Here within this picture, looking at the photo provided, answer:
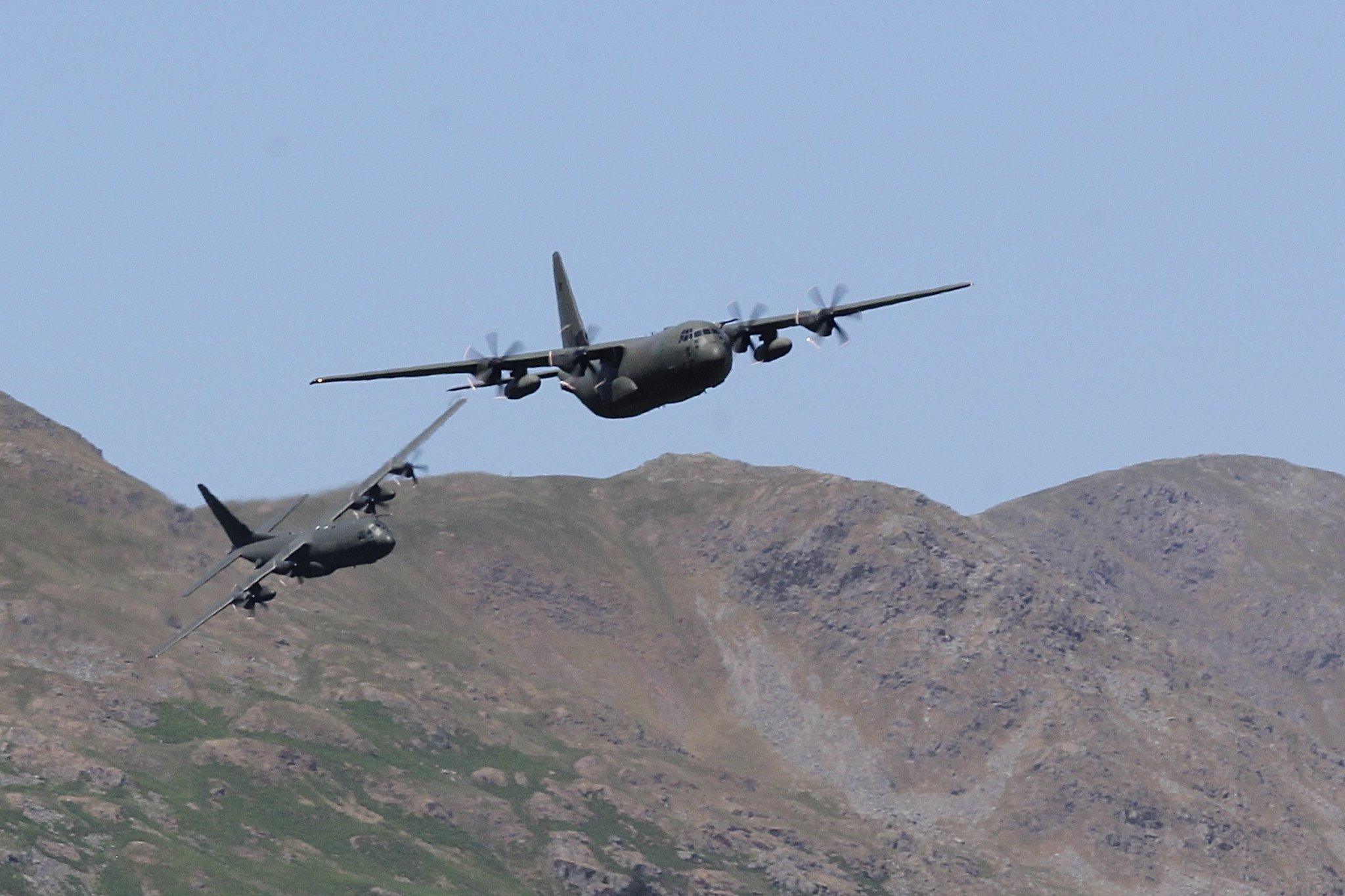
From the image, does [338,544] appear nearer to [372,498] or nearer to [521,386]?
[372,498]

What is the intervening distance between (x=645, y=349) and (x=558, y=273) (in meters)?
28.5

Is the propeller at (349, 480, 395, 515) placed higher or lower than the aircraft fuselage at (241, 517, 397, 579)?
higher

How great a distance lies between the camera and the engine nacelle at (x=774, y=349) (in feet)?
395

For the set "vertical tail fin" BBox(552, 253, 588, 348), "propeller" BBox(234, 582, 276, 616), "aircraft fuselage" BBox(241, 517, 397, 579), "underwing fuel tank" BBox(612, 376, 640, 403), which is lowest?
"propeller" BBox(234, 582, 276, 616)

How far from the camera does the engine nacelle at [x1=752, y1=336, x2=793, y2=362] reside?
120250 millimetres

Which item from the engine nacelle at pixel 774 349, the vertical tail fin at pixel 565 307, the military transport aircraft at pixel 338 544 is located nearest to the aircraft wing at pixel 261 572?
the military transport aircraft at pixel 338 544

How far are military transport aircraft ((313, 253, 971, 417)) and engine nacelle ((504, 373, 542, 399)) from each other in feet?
0.13

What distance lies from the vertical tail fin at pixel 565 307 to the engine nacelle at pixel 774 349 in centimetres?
1811

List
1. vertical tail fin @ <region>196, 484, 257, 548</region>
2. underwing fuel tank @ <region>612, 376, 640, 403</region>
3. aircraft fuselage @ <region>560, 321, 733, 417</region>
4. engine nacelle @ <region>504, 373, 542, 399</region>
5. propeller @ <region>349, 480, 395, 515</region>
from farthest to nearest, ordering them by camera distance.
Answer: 1. vertical tail fin @ <region>196, 484, 257, 548</region>
2. propeller @ <region>349, 480, 395, 515</region>
3. engine nacelle @ <region>504, 373, 542, 399</region>
4. underwing fuel tank @ <region>612, 376, 640, 403</region>
5. aircraft fuselage @ <region>560, 321, 733, 417</region>

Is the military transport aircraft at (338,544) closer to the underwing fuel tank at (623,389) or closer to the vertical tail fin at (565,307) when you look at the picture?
the vertical tail fin at (565,307)

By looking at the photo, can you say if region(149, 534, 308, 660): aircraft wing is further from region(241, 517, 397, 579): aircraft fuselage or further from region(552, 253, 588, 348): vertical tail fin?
region(552, 253, 588, 348): vertical tail fin

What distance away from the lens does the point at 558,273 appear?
14488 cm

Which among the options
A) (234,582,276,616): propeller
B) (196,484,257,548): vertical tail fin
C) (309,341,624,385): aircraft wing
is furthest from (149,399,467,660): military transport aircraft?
(309,341,624,385): aircraft wing

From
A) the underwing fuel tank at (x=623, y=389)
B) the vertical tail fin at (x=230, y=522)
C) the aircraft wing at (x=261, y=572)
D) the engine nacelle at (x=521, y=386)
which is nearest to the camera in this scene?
the underwing fuel tank at (x=623, y=389)
